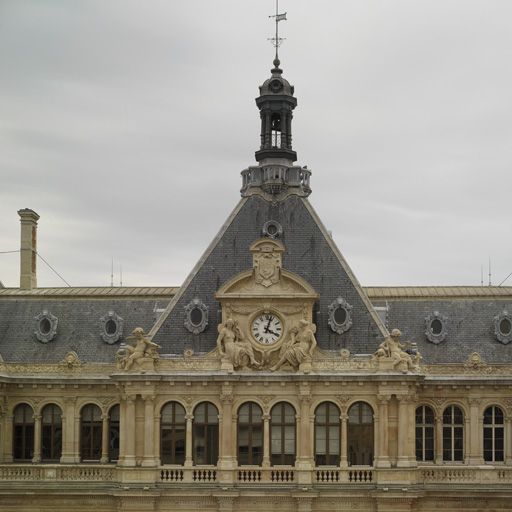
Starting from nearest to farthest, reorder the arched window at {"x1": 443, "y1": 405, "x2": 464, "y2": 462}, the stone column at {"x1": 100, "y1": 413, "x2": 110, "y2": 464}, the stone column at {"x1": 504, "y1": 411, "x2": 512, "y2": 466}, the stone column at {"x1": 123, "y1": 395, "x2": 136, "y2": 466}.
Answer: the stone column at {"x1": 123, "y1": 395, "x2": 136, "y2": 466} → the stone column at {"x1": 504, "y1": 411, "x2": 512, "y2": 466} → the arched window at {"x1": 443, "y1": 405, "x2": 464, "y2": 462} → the stone column at {"x1": 100, "y1": 413, "x2": 110, "y2": 464}

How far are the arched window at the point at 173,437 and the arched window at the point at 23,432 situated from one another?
10864mm

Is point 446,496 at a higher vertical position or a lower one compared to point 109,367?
lower

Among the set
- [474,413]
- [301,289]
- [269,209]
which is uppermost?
[269,209]

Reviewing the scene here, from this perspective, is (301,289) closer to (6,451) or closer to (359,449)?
(359,449)

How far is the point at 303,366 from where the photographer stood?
3191 inches

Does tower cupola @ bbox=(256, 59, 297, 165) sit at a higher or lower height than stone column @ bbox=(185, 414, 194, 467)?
higher

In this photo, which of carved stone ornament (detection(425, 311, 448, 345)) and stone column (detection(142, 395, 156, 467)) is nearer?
stone column (detection(142, 395, 156, 467))

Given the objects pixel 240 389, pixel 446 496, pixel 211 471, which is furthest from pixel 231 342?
pixel 446 496

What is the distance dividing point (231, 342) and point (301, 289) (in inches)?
222

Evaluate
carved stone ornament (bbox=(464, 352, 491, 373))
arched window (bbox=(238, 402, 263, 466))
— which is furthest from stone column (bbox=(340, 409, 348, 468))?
carved stone ornament (bbox=(464, 352, 491, 373))

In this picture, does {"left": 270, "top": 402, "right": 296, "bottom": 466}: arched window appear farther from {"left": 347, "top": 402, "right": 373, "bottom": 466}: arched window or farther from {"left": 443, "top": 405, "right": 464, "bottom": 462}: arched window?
{"left": 443, "top": 405, "right": 464, "bottom": 462}: arched window

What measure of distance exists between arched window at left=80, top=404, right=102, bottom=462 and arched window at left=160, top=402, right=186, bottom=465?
→ 22.5 feet

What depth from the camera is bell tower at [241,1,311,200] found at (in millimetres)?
88500

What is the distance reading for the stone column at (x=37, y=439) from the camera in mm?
87250
